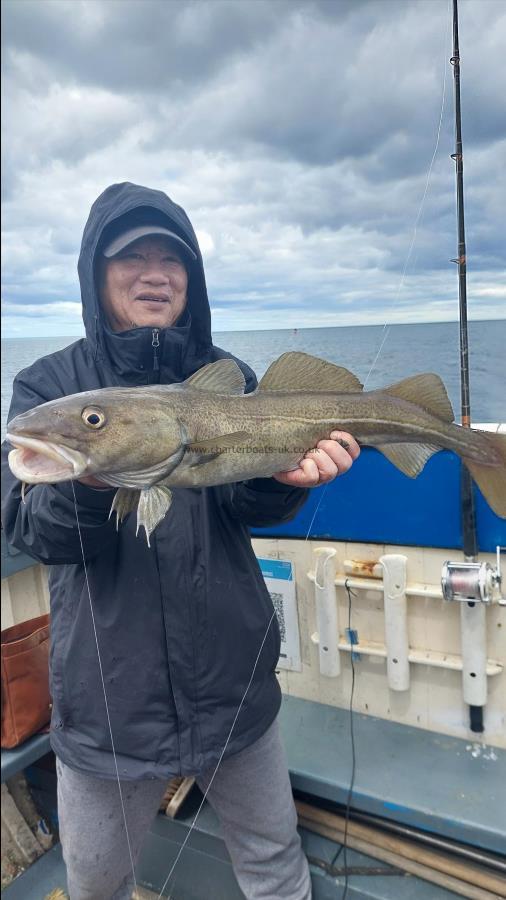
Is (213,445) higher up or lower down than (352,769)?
higher up

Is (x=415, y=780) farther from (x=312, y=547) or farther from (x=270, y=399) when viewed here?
(x=270, y=399)

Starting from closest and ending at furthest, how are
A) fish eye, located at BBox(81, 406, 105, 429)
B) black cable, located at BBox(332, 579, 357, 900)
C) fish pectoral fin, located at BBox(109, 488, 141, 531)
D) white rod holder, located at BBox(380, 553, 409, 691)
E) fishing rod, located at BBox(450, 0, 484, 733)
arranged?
1. fish eye, located at BBox(81, 406, 105, 429)
2. fish pectoral fin, located at BBox(109, 488, 141, 531)
3. fishing rod, located at BBox(450, 0, 484, 733)
4. black cable, located at BBox(332, 579, 357, 900)
5. white rod holder, located at BBox(380, 553, 409, 691)

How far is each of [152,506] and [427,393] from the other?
124cm

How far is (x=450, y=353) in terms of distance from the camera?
2.82 meters

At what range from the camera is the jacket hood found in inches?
83.4

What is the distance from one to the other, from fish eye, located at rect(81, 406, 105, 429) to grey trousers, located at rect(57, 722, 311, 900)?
146 cm

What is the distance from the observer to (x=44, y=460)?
5.27ft

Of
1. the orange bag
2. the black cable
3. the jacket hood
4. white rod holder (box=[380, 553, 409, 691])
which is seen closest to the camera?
the jacket hood

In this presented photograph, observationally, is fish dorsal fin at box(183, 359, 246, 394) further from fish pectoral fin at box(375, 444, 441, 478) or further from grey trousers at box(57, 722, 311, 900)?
grey trousers at box(57, 722, 311, 900)

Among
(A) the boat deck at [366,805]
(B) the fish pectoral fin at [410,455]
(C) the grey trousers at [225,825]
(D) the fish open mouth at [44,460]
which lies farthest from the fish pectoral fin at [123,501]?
(A) the boat deck at [366,805]

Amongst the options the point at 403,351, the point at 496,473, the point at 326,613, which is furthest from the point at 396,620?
the point at 403,351

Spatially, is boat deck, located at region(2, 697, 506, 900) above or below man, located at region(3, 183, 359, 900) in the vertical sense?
below

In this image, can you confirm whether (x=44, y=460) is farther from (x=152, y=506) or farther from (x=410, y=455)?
(x=410, y=455)

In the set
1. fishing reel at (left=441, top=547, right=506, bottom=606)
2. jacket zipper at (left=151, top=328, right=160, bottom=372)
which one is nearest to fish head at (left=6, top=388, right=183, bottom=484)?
jacket zipper at (left=151, top=328, right=160, bottom=372)
